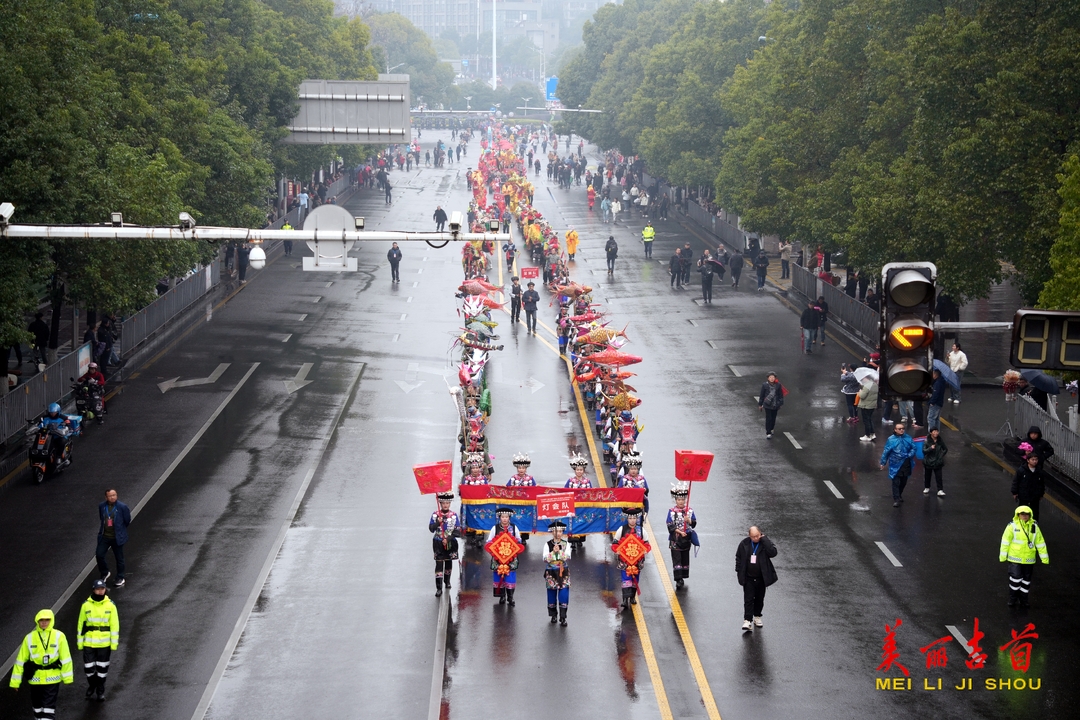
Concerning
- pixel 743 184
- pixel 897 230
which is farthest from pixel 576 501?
pixel 743 184

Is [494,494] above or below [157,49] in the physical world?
below

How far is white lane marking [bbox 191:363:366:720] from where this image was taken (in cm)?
1808

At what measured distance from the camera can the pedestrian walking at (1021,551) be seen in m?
20.9

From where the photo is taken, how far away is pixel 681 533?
22.0 metres

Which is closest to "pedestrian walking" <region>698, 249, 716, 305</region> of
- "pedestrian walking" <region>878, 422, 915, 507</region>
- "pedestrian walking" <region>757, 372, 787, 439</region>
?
"pedestrian walking" <region>757, 372, 787, 439</region>

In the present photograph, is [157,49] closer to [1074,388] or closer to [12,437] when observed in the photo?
[12,437]

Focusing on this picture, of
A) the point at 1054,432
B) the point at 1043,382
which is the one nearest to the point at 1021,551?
the point at 1054,432

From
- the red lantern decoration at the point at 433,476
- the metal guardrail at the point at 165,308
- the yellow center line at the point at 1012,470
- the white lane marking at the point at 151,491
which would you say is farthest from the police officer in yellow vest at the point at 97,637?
the metal guardrail at the point at 165,308

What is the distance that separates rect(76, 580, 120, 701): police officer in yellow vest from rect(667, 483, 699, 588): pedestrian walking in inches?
333

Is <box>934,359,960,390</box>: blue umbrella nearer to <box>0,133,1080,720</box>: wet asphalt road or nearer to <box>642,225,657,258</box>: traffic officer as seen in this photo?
<box>0,133,1080,720</box>: wet asphalt road

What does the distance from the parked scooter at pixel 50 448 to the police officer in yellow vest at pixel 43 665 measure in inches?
461

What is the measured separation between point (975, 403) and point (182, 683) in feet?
75.1

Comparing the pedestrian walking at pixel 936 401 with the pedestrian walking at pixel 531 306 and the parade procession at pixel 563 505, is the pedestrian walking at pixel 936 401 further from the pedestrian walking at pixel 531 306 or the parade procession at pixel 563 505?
the pedestrian walking at pixel 531 306

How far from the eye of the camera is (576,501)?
2305cm
